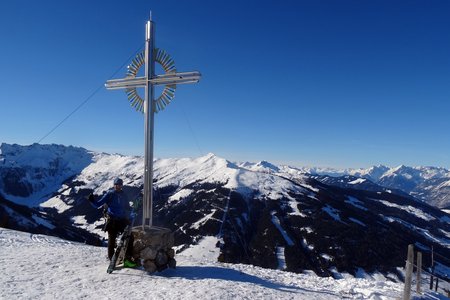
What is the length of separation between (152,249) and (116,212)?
86.4 inches

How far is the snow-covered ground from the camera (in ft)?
39.9

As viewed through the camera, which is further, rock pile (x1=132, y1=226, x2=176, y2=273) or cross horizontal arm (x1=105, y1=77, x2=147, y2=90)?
cross horizontal arm (x1=105, y1=77, x2=147, y2=90)

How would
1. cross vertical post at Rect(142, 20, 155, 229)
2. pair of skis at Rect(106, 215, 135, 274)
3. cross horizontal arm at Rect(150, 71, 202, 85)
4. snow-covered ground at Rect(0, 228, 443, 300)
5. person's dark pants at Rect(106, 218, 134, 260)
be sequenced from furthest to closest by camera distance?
1. cross vertical post at Rect(142, 20, 155, 229)
2. cross horizontal arm at Rect(150, 71, 202, 85)
3. person's dark pants at Rect(106, 218, 134, 260)
4. pair of skis at Rect(106, 215, 135, 274)
5. snow-covered ground at Rect(0, 228, 443, 300)

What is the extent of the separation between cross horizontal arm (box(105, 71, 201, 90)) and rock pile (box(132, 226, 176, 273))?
6458 mm

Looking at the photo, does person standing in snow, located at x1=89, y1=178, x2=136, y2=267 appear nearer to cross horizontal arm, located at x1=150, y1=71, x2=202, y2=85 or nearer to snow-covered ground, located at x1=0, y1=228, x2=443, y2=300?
snow-covered ground, located at x1=0, y1=228, x2=443, y2=300

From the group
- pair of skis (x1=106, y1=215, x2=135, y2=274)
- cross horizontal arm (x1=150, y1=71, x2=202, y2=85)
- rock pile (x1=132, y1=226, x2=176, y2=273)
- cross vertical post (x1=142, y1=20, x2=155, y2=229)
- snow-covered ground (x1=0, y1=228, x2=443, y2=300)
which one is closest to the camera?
snow-covered ground (x1=0, y1=228, x2=443, y2=300)

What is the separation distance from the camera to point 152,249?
15.0 metres

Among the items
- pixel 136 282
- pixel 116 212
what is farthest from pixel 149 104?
pixel 136 282

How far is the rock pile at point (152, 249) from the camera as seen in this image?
15.0m

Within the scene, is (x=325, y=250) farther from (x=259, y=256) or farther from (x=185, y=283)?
(x=185, y=283)

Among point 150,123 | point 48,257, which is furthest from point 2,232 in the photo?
point 150,123

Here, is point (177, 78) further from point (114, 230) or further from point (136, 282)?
point (136, 282)

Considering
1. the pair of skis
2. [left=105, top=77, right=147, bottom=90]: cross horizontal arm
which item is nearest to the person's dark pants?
the pair of skis

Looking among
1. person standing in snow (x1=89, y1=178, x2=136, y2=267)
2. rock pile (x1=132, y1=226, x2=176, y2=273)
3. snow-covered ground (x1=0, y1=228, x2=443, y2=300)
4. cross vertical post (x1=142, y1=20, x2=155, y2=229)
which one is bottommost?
snow-covered ground (x1=0, y1=228, x2=443, y2=300)
